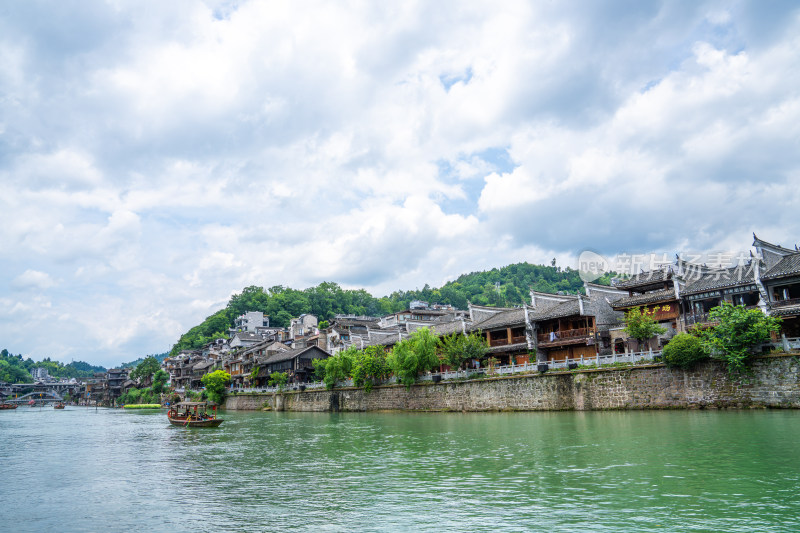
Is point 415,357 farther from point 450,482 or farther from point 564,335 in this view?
point 450,482

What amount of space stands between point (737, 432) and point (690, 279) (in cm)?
2186

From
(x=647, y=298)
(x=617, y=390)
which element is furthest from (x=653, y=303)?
(x=617, y=390)

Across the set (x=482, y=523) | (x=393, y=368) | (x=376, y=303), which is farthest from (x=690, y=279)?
(x=376, y=303)

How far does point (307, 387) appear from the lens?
70812 mm

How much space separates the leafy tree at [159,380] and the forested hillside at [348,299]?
842 inches

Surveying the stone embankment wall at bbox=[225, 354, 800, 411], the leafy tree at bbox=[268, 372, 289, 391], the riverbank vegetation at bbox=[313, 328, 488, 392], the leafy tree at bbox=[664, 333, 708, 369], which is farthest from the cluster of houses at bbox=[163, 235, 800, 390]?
the leafy tree at bbox=[664, 333, 708, 369]

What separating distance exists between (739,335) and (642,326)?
320 inches

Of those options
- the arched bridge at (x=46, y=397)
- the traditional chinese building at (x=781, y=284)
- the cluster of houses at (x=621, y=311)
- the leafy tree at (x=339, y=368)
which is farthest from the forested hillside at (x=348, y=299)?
the traditional chinese building at (x=781, y=284)

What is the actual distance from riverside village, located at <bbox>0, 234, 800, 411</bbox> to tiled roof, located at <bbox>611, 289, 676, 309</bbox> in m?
0.11

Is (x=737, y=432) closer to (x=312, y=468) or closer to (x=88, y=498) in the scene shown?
(x=312, y=468)

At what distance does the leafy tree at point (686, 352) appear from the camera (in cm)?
3366

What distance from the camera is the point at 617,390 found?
124 ft

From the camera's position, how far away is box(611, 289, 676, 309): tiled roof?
42469 mm

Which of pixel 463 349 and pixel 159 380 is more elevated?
pixel 463 349
